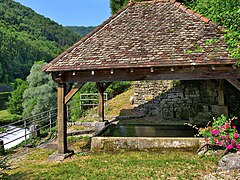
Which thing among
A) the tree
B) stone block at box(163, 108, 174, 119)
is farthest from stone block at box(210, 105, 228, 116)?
the tree

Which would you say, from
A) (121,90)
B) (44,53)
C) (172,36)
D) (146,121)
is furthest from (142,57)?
(44,53)

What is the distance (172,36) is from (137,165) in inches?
159

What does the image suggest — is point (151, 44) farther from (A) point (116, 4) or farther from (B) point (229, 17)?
(A) point (116, 4)

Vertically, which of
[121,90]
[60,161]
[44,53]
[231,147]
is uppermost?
[44,53]

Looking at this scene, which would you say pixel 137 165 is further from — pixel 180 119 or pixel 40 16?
pixel 40 16

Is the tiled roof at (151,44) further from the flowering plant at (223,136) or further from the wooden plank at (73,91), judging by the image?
the flowering plant at (223,136)

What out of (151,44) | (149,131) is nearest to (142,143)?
(149,131)

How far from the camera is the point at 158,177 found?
14.6 feet

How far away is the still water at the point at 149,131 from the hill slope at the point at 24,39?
4997 cm

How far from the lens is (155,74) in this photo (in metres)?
6.12

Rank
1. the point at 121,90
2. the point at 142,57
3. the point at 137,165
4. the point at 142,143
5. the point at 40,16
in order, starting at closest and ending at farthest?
1. the point at 137,165
2. the point at 142,57
3. the point at 142,143
4. the point at 121,90
5. the point at 40,16

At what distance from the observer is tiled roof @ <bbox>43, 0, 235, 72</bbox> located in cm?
584

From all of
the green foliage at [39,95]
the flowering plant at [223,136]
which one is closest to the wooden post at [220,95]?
the flowering plant at [223,136]

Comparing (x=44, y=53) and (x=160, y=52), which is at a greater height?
(x=44, y=53)
